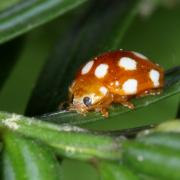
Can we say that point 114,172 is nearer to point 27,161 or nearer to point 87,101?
point 27,161

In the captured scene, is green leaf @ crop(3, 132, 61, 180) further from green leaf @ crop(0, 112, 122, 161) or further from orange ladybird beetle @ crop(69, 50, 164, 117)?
orange ladybird beetle @ crop(69, 50, 164, 117)

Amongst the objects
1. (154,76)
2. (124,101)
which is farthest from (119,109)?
(154,76)

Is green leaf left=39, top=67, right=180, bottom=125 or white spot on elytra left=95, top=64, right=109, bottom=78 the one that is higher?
white spot on elytra left=95, top=64, right=109, bottom=78

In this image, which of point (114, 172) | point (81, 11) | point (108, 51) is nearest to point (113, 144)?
point (114, 172)

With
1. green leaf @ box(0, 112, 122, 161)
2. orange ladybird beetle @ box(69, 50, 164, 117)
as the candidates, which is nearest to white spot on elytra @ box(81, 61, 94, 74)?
orange ladybird beetle @ box(69, 50, 164, 117)

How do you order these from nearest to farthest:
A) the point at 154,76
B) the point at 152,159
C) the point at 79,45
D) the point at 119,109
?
1. the point at 152,159
2. the point at 119,109
3. the point at 154,76
4. the point at 79,45

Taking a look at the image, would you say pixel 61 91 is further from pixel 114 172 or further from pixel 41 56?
pixel 41 56

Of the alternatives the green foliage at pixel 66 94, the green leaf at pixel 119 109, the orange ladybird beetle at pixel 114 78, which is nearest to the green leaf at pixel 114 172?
the green foliage at pixel 66 94
